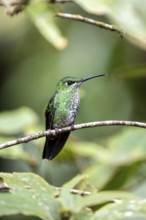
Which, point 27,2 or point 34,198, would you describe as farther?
point 27,2

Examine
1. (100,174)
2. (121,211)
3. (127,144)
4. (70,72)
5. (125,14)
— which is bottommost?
(121,211)

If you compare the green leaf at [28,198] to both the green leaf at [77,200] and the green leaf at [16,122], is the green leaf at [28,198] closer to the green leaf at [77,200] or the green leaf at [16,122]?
the green leaf at [77,200]

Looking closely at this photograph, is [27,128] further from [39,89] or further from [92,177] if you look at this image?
[39,89]

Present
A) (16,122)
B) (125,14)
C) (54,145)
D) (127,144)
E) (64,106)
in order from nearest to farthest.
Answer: (54,145)
(125,14)
(64,106)
(16,122)
(127,144)

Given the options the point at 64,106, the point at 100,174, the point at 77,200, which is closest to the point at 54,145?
the point at 64,106

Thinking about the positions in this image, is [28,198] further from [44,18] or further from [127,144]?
[127,144]

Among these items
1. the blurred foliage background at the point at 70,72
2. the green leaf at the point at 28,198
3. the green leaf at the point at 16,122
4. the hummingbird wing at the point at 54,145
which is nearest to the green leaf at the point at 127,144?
the blurred foliage background at the point at 70,72

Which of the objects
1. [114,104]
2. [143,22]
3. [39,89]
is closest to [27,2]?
[143,22]
